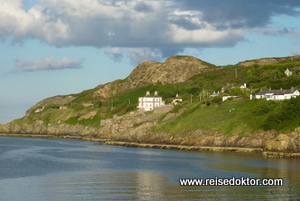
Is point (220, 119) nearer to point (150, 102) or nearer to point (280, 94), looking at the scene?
point (280, 94)

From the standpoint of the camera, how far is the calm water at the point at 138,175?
192 feet

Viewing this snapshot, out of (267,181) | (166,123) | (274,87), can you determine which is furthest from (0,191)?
(274,87)

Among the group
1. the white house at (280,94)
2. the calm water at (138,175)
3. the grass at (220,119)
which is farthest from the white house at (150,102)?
the calm water at (138,175)

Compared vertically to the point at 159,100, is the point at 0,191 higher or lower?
lower

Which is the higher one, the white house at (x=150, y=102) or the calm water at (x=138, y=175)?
the white house at (x=150, y=102)

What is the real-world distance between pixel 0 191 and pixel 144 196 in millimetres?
19004

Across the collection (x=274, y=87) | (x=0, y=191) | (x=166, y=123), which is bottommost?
(x=0, y=191)

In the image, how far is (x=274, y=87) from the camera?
6791 inches

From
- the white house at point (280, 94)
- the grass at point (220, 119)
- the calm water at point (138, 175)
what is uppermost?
the white house at point (280, 94)

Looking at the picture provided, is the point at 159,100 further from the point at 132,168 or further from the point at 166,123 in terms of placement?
the point at 132,168

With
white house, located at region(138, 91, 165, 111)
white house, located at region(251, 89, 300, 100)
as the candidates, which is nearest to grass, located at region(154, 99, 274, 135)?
white house, located at region(251, 89, 300, 100)

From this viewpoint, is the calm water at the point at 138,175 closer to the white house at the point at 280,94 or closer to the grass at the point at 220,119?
the grass at the point at 220,119

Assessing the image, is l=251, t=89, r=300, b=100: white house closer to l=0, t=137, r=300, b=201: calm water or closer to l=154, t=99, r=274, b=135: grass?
l=154, t=99, r=274, b=135: grass

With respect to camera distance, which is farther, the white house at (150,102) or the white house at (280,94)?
the white house at (150,102)
